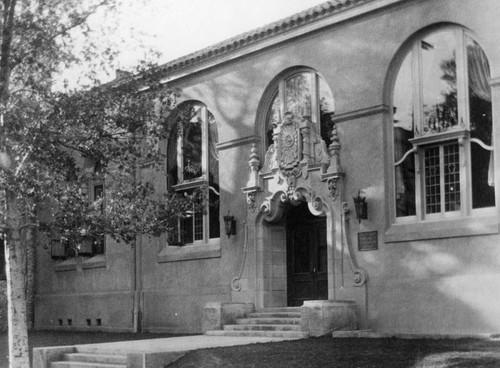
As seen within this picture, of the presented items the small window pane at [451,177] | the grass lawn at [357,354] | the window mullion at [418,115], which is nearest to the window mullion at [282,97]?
the window mullion at [418,115]

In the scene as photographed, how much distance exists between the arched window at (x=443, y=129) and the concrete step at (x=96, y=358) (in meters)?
6.69

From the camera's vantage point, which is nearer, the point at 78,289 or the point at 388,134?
the point at 388,134

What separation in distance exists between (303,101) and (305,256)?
3792mm

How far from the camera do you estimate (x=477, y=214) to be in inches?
647

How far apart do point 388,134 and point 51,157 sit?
719 centimetres

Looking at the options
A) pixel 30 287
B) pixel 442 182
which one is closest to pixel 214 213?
pixel 442 182

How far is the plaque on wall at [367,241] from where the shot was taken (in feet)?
59.0

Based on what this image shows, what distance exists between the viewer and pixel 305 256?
802 inches

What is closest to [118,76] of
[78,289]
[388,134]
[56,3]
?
[56,3]

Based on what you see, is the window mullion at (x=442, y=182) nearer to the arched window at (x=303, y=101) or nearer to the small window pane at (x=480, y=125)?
the small window pane at (x=480, y=125)

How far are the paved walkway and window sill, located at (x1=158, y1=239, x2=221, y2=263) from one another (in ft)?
13.4

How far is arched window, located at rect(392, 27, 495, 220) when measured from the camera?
16.6 metres

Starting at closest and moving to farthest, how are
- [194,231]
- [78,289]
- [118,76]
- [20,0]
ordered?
1. [20,0]
2. [118,76]
3. [194,231]
4. [78,289]

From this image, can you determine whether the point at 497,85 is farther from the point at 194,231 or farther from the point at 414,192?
the point at 194,231
